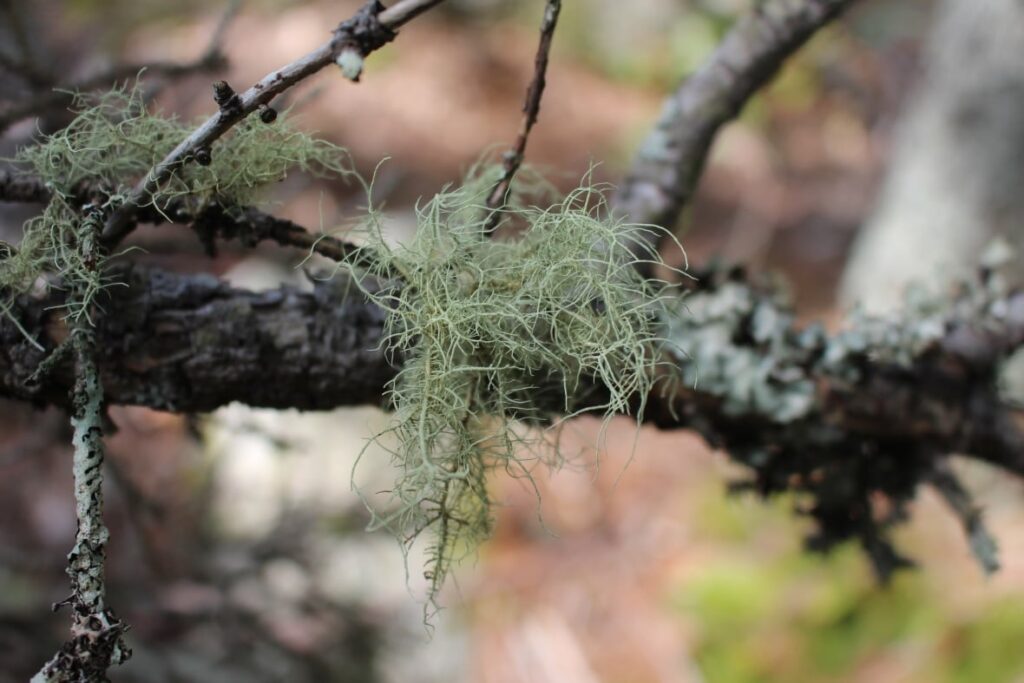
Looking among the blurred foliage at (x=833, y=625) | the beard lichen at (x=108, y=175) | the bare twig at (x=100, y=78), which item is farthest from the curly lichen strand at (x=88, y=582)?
the blurred foliage at (x=833, y=625)

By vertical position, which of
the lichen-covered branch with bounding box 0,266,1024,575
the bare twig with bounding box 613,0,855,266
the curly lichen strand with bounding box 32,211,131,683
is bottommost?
the curly lichen strand with bounding box 32,211,131,683

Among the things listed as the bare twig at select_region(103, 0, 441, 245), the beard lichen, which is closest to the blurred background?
the beard lichen

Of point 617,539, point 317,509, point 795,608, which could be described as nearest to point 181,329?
point 317,509

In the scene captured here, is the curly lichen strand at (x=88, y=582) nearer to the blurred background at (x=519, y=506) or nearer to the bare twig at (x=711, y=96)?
the blurred background at (x=519, y=506)

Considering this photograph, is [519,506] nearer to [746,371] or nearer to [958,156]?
[746,371]

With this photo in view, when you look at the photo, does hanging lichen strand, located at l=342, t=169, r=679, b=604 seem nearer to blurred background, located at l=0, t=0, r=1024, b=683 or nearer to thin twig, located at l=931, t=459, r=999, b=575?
blurred background, located at l=0, t=0, r=1024, b=683
